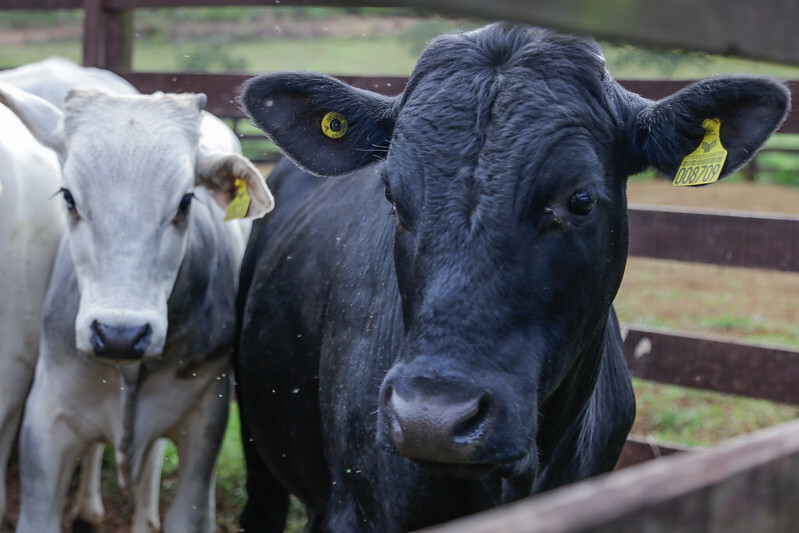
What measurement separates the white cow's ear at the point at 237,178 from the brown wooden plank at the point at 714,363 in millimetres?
2087

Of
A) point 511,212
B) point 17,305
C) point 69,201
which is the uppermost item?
point 511,212

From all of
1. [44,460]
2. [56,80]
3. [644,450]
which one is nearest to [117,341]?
[44,460]

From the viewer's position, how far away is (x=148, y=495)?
3598 millimetres

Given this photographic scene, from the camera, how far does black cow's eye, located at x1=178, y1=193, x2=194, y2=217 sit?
3.08m

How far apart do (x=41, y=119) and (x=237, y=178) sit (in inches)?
27.3

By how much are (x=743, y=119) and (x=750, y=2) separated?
52.2 inches

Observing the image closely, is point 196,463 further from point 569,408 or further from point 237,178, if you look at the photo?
point 569,408

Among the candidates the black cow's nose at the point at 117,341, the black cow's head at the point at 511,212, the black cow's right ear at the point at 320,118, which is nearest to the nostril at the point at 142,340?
the black cow's nose at the point at 117,341

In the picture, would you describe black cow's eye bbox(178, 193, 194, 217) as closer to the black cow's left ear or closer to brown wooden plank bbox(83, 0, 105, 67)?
the black cow's left ear

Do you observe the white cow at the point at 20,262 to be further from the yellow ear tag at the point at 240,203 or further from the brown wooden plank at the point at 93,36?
the brown wooden plank at the point at 93,36

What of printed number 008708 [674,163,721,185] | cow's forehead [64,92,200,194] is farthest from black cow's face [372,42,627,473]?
cow's forehead [64,92,200,194]

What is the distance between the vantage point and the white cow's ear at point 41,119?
313 centimetres

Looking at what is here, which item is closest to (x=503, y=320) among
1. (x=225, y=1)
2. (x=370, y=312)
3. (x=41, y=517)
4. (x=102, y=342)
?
(x=370, y=312)

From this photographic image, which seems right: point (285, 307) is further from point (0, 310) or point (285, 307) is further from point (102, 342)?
point (0, 310)
